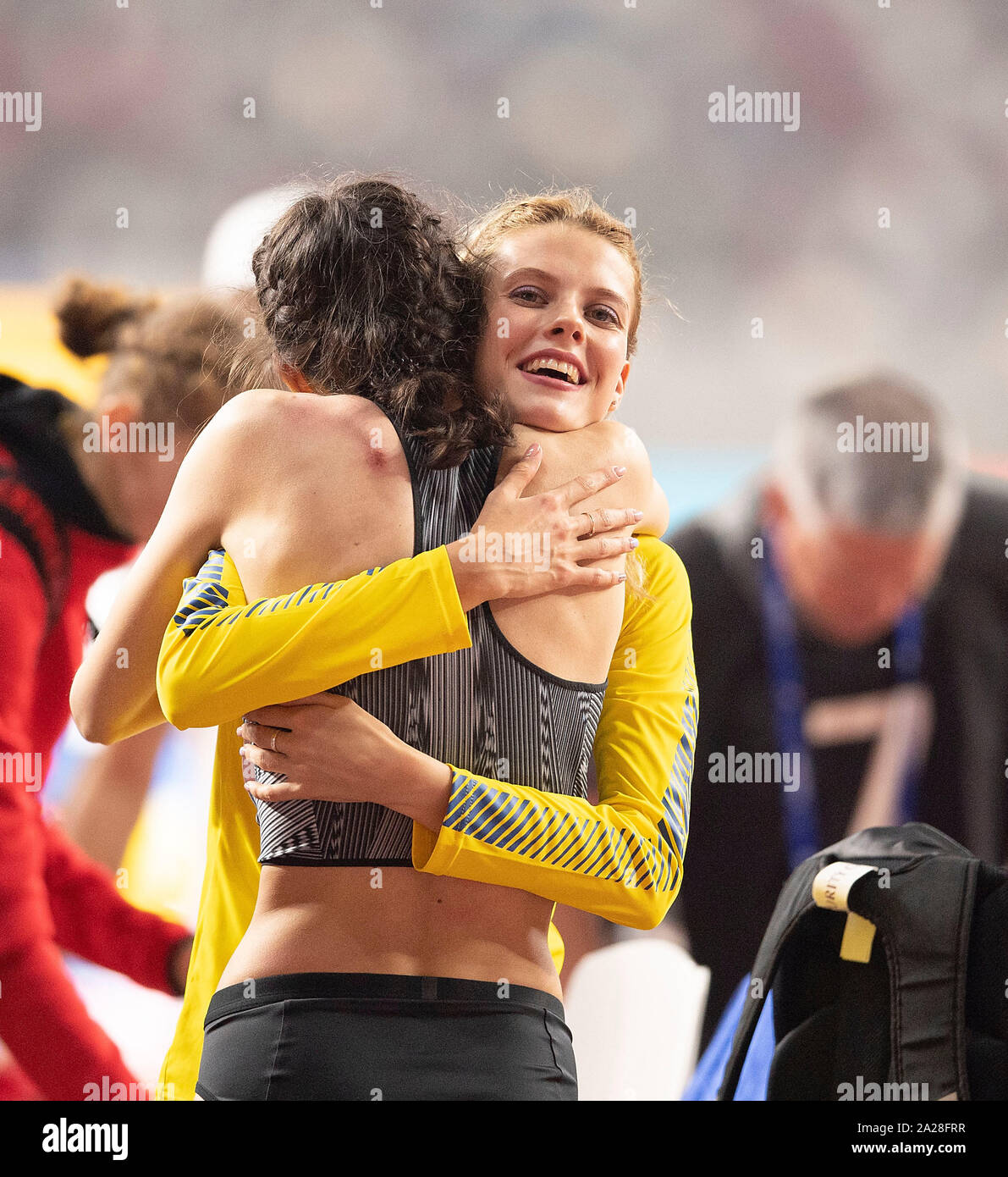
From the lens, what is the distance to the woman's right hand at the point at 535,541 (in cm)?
112

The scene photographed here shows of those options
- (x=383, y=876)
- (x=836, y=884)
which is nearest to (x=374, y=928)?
(x=383, y=876)

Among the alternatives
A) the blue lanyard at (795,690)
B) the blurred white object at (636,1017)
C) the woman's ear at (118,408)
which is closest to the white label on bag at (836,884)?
the blue lanyard at (795,690)

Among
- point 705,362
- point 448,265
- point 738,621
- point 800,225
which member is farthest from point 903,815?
point 448,265

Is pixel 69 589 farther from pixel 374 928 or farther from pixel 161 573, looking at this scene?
pixel 374 928

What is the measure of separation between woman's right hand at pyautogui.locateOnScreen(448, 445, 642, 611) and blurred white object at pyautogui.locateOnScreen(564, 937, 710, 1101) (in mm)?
1534

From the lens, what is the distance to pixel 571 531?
1.21 m

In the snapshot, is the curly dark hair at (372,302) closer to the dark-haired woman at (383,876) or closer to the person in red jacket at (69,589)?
the dark-haired woman at (383,876)

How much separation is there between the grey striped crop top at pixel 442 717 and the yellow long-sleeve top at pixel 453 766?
0.04 metres

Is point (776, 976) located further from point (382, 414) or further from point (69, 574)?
point (69, 574)

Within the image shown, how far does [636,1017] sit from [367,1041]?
5.27 feet

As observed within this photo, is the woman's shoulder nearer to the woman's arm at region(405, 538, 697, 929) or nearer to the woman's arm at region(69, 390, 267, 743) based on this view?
the woman's arm at region(69, 390, 267, 743)

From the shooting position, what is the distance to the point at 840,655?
8.36 feet

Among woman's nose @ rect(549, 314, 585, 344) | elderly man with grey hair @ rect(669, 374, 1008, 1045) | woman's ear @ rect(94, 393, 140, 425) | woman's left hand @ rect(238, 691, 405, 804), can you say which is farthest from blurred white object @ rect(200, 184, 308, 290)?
woman's left hand @ rect(238, 691, 405, 804)
